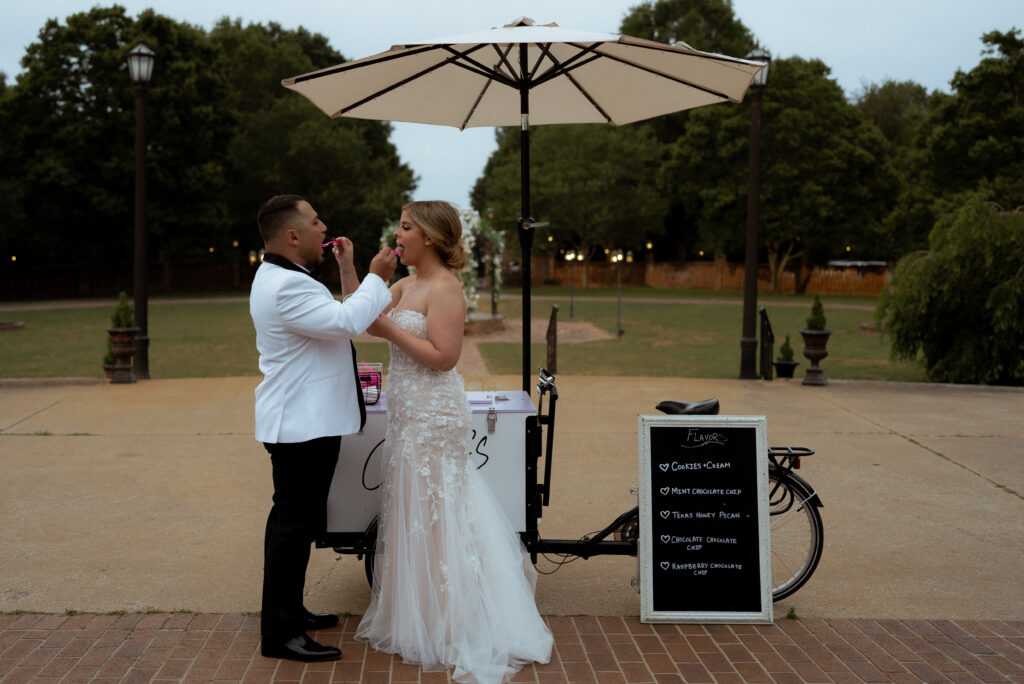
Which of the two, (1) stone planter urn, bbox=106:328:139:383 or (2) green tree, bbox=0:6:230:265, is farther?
(2) green tree, bbox=0:6:230:265

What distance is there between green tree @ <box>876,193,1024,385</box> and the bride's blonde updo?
37.5 feet

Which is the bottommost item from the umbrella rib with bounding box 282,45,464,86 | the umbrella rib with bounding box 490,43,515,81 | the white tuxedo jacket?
the white tuxedo jacket

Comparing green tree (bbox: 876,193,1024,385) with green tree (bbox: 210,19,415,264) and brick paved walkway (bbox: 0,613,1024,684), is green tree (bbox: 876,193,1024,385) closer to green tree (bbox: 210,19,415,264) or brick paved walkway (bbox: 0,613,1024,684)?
brick paved walkway (bbox: 0,613,1024,684)

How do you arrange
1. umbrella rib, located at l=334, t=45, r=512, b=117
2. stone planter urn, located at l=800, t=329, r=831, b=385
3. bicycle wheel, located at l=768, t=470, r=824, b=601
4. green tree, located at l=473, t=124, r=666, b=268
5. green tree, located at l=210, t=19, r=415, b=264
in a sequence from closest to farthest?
bicycle wheel, located at l=768, t=470, r=824, b=601 → umbrella rib, located at l=334, t=45, r=512, b=117 → stone planter urn, located at l=800, t=329, r=831, b=385 → green tree, located at l=210, t=19, r=415, b=264 → green tree, located at l=473, t=124, r=666, b=268

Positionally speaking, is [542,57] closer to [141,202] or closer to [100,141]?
[141,202]

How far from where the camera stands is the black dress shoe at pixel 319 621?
14.2ft

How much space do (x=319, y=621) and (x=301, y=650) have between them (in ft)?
1.28

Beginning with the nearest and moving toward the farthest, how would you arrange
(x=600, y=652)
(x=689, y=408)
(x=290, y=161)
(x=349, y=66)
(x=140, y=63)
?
(x=600, y=652) < (x=689, y=408) < (x=349, y=66) < (x=140, y=63) < (x=290, y=161)

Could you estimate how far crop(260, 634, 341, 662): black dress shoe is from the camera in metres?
3.95

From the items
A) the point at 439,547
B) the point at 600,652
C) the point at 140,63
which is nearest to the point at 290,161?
the point at 140,63

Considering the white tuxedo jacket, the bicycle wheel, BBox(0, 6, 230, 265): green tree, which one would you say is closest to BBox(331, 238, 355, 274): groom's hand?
the white tuxedo jacket

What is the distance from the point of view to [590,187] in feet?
166

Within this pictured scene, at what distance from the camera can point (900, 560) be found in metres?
5.43

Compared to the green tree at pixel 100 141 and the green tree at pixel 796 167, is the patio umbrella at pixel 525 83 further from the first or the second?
the green tree at pixel 796 167
